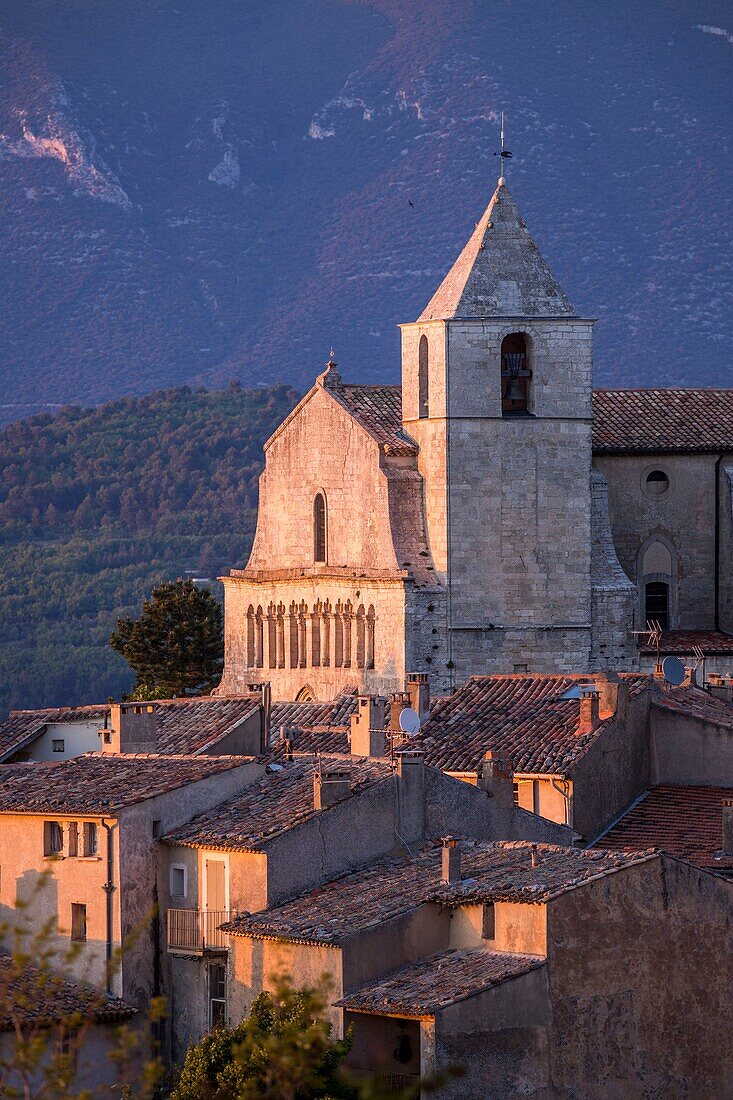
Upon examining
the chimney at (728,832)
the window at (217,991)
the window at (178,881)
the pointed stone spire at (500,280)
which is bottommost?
the window at (217,991)

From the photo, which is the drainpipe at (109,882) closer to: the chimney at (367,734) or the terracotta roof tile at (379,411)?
the chimney at (367,734)

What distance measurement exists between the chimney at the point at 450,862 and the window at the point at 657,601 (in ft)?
124

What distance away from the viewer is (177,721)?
43.5 metres

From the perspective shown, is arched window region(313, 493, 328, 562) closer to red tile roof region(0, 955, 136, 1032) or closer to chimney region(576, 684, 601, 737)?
chimney region(576, 684, 601, 737)

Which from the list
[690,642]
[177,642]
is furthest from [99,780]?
[177,642]

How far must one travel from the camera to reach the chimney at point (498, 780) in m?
36.4

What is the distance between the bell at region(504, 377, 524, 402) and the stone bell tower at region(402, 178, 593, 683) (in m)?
0.04

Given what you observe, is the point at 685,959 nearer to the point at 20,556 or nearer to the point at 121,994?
the point at 121,994

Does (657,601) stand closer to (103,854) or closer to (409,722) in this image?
(409,722)

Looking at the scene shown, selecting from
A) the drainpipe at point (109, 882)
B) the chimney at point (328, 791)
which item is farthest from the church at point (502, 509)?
the chimney at point (328, 791)

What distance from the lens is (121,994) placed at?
108 ft

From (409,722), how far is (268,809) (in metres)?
8.32

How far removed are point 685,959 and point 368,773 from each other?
511 cm

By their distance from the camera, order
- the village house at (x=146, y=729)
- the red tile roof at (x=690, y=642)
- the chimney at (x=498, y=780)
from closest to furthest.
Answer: the chimney at (x=498, y=780) < the village house at (x=146, y=729) < the red tile roof at (x=690, y=642)
